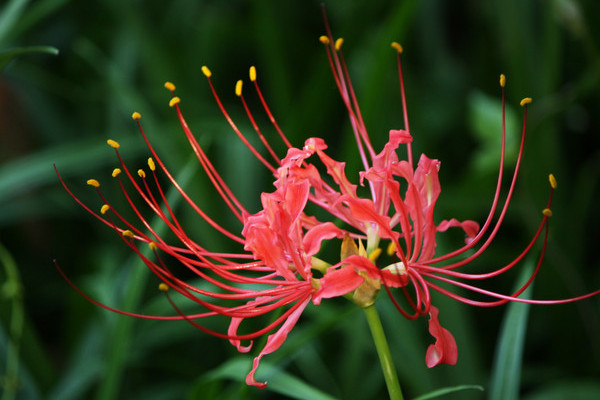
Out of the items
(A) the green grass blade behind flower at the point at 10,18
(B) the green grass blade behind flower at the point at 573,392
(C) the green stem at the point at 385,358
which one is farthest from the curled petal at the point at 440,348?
(A) the green grass blade behind flower at the point at 10,18

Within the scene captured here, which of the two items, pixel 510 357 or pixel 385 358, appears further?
pixel 510 357

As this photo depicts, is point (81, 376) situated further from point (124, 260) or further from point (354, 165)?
point (354, 165)

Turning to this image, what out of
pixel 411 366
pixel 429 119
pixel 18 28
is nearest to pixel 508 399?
pixel 411 366

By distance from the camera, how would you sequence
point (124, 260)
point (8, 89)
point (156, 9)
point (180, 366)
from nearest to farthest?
point (180, 366)
point (124, 260)
point (8, 89)
point (156, 9)

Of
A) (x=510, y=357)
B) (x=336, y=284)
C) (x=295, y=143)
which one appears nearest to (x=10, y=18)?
(x=295, y=143)

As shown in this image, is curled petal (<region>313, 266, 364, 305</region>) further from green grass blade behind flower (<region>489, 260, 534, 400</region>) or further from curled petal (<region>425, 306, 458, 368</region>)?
green grass blade behind flower (<region>489, 260, 534, 400</region>)

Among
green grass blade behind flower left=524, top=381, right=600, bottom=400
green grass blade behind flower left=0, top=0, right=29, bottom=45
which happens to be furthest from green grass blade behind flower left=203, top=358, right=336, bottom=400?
green grass blade behind flower left=0, top=0, right=29, bottom=45

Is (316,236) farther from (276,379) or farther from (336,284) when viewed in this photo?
(276,379)
